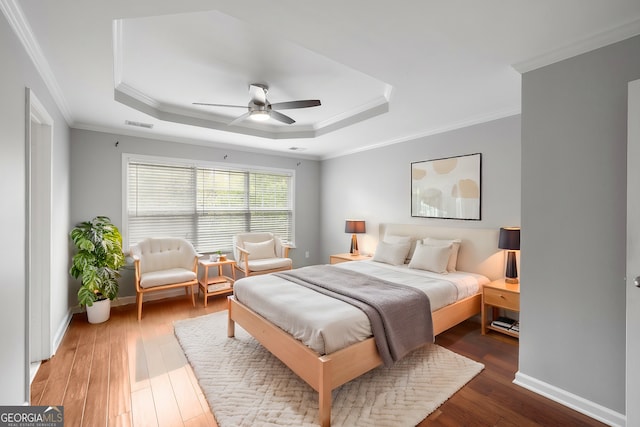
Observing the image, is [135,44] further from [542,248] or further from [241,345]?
[542,248]

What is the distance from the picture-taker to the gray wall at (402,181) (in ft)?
11.1

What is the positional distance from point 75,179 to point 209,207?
5.84 ft

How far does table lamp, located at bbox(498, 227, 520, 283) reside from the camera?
9.94 ft

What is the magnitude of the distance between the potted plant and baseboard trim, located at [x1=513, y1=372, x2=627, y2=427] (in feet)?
14.2

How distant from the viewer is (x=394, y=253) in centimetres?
407

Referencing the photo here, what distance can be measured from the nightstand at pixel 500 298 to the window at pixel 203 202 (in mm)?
3679

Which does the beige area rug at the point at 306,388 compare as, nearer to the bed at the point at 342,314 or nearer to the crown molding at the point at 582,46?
the bed at the point at 342,314

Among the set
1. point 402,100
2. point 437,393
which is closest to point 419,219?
point 402,100

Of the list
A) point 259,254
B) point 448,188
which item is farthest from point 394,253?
point 259,254

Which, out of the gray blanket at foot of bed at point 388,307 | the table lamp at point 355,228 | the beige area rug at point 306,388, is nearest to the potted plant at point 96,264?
the beige area rug at point 306,388

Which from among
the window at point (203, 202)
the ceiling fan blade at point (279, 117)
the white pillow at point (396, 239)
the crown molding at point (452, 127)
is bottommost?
the white pillow at point (396, 239)

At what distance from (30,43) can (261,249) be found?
360 cm

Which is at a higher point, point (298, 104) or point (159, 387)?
point (298, 104)

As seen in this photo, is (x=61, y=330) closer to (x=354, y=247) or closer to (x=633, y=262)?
(x=354, y=247)
